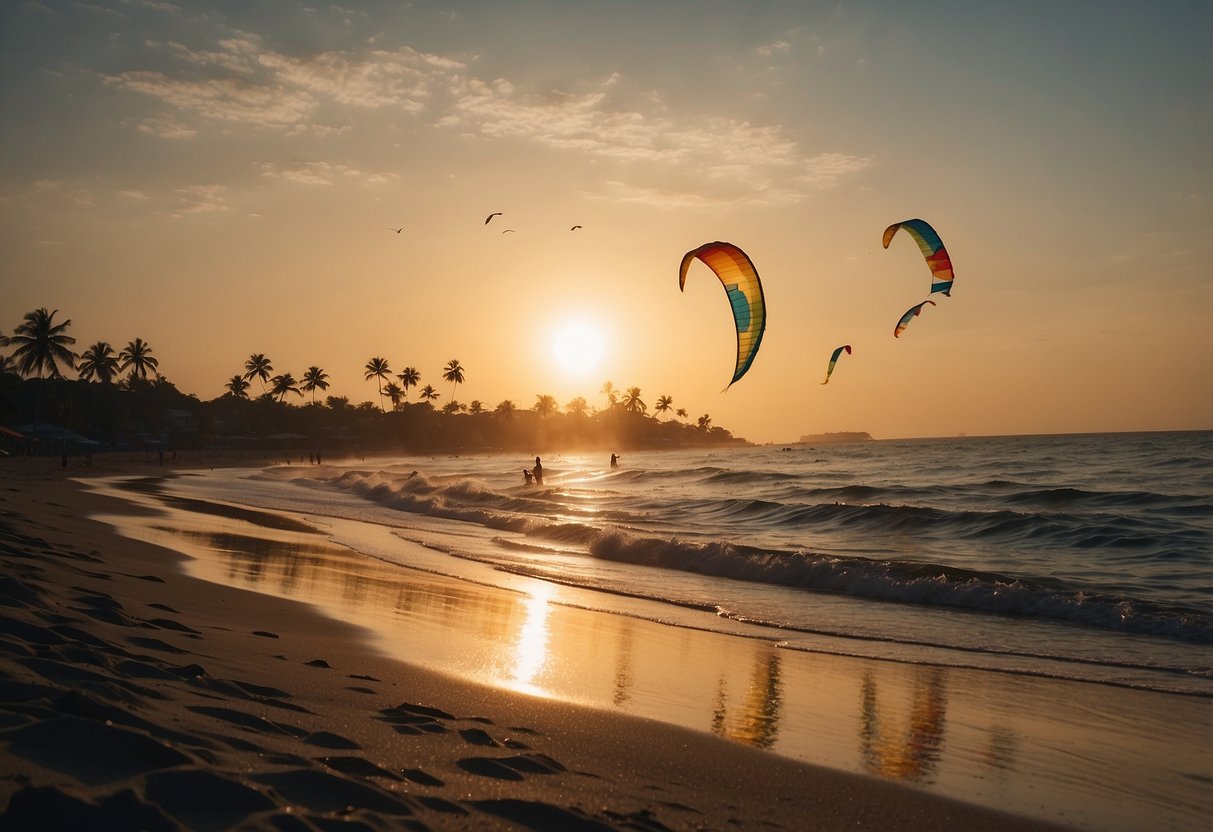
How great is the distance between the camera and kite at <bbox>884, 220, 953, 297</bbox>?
57.6 ft

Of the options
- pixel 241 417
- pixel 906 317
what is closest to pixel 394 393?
pixel 241 417

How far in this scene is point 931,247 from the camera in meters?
17.8

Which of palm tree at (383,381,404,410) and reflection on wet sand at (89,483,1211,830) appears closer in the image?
reflection on wet sand at (89,483,1211,830)

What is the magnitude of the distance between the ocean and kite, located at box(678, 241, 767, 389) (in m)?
3.71

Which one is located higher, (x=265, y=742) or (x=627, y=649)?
(x=265, y=742)

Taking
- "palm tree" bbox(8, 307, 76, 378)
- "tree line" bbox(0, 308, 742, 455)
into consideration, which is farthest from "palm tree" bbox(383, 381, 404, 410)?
"palm tree" bbox(8, 307, 76, 378)

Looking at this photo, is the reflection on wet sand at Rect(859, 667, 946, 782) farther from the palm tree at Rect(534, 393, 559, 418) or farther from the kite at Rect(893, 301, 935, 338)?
the palm tree at Rect(534, 393, 559, 418)

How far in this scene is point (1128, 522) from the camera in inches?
810

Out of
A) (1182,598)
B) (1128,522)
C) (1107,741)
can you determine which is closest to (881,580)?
(1182,598)

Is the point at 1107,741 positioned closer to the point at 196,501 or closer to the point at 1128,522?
the point at 1128,522

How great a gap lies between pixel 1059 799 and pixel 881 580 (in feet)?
29.1

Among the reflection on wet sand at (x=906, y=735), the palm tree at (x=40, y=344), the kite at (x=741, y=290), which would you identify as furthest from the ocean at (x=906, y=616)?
the palm tree at (x=40, y=344)

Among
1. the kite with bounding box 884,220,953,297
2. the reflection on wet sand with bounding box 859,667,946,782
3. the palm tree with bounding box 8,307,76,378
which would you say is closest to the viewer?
the reflection on wet sand with bounding box 859,667,946,782

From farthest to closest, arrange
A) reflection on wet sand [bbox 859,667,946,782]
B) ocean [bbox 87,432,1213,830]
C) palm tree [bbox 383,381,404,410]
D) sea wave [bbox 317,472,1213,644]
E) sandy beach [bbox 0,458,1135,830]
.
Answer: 1. palm tree [bbox 383,381,404,410]
2. sea wave [bbox 317,472,1213,644]
3. ocean [bbox 87,432,1213,830]
4. reflection on wet sand [bbox 859,667,946,782]
5. sandy beach [bbox 0,458,1135,830]
